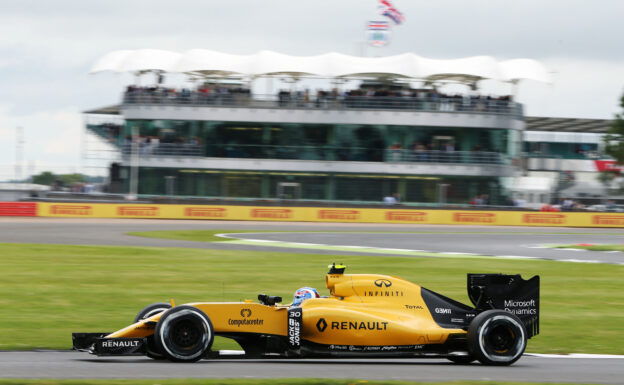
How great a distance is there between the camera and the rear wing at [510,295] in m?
8.52

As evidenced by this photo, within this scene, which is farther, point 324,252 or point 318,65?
point 318,65

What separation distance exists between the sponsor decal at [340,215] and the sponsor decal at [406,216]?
1.72 meters

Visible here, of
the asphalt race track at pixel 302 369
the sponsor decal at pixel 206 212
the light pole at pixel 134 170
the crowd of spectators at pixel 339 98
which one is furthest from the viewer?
the crowd of spectators at pixel 339 98

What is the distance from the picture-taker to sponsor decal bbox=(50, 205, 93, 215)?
39.3 metres

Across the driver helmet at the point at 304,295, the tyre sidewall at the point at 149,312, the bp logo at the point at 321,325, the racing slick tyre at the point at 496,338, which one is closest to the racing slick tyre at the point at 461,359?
the racing slick tyre at the point at 496,338

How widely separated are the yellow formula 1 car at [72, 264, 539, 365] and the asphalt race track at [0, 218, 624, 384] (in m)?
0.16

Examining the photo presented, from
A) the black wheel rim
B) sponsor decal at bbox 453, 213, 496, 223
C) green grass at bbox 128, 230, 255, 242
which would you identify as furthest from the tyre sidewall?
sponsor decal at bbox 453, 213, 496, 223

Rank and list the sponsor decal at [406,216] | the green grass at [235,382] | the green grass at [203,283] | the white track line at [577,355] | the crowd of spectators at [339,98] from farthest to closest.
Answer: the crowd of spectators at [339,98], the sponsor decal at [406,216], the green grass at [203,283], the white track line at [577,355], the green grass at [235,382]

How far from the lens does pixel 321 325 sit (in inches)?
310

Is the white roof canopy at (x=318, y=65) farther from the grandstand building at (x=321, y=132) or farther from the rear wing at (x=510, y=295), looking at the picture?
the rear wing at (x=510, y=295)

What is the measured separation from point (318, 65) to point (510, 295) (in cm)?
4220

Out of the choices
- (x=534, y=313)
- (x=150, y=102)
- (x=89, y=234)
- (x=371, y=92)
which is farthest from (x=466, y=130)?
(x=534, y=313)

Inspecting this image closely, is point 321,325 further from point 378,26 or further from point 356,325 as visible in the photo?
point 378,26

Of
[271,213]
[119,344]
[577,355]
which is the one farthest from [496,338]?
[271,213]
